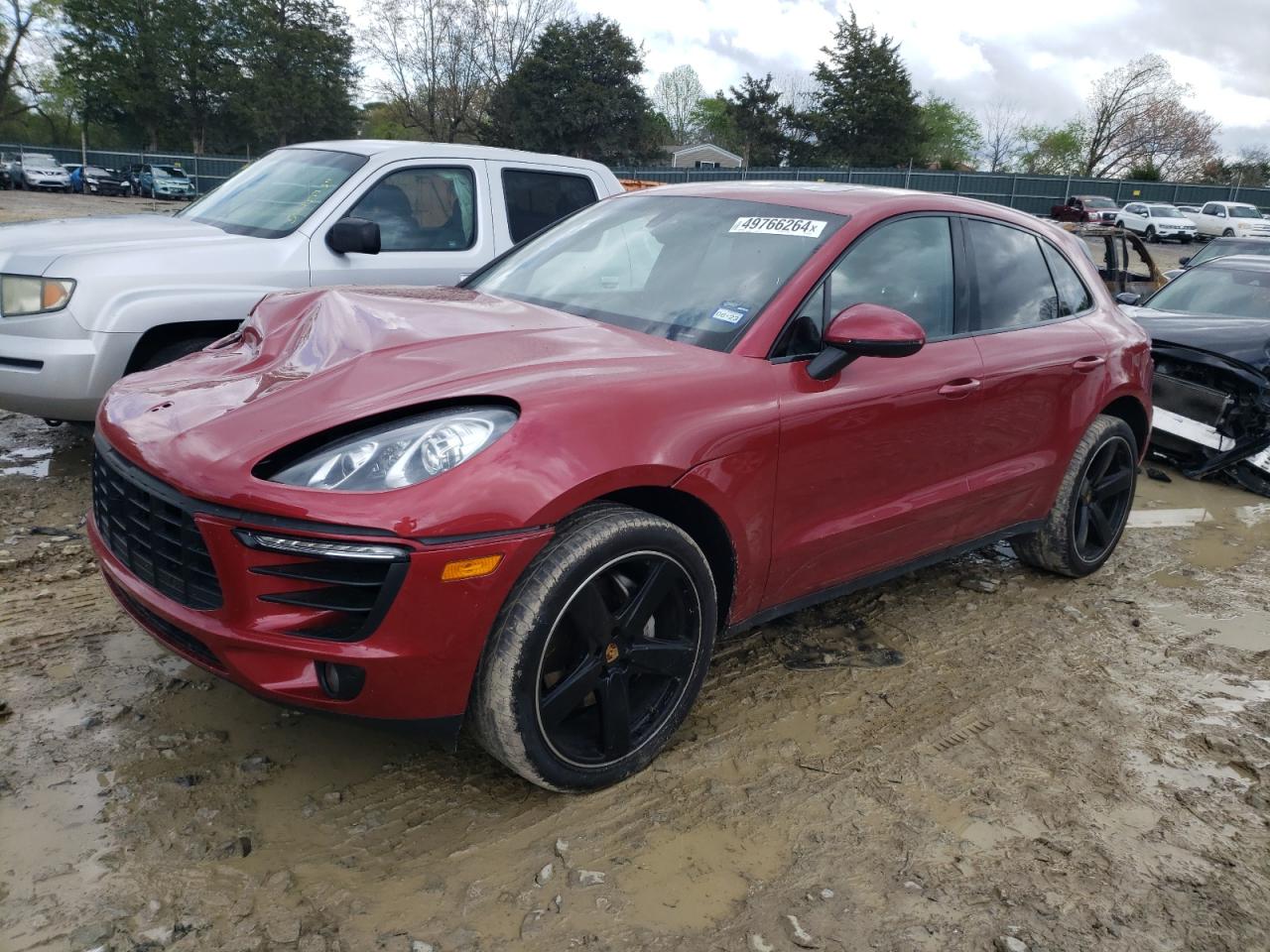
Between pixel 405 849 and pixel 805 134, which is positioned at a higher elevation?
pixel 805 134

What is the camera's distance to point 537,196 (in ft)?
20.3

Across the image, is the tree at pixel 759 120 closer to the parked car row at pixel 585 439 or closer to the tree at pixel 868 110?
the tree at pixel 868 110

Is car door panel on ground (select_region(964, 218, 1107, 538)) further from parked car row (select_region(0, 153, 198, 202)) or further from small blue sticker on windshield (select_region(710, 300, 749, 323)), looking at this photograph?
parked car row (select_region(0, 153, 198, 202))

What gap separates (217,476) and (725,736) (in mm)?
1686

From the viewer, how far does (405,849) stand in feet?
8.25

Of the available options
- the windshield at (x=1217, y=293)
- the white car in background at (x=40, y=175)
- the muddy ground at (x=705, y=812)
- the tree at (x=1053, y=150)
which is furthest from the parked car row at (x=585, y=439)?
the tree at (x=1053, y=150)

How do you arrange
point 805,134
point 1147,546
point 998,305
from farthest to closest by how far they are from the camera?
point 805,134
point 1147,546
point 998,305

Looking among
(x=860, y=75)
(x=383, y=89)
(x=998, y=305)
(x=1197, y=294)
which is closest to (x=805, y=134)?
(x=860, y=75)

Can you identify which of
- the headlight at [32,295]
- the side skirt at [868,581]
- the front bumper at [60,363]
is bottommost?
the side skirt at [868,581]

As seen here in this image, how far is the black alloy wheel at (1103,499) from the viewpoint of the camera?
177 inches

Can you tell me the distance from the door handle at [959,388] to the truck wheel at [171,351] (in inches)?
138

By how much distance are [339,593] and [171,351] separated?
10.2 ft

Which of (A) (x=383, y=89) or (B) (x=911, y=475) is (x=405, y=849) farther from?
(A) (x=383, y=89)

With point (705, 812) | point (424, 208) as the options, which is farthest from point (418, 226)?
point (705, 812)
